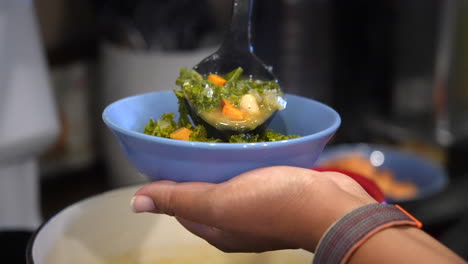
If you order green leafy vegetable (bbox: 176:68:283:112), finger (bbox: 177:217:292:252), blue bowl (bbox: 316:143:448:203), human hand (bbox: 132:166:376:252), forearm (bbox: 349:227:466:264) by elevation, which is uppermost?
green leafy vegetable (bbox: 176:68:283:112)

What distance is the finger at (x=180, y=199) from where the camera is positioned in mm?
535

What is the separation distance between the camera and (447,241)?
127 centimetres

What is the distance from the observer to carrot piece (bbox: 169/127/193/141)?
591 millimetres

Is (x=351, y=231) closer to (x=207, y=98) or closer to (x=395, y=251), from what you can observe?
(x=395, y=251)

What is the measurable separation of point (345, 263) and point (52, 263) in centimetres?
33

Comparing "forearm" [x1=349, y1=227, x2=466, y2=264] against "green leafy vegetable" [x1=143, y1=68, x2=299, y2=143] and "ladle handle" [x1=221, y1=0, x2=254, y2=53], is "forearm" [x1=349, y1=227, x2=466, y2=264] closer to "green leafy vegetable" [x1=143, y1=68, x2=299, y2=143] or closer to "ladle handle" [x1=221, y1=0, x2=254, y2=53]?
"green leafy vegetable" [x1=143, y1=68, x2=299, y2=143]

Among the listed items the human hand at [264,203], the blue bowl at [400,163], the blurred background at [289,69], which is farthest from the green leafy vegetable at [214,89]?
the blue bowl at [400,163]

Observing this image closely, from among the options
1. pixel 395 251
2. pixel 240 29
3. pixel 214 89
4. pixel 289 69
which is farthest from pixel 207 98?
pixel 289 69

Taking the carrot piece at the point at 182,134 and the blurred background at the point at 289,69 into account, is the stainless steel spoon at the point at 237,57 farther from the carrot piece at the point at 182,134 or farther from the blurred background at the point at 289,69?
the blurred background at the point at 289,69

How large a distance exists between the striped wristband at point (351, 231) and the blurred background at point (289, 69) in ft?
2.67

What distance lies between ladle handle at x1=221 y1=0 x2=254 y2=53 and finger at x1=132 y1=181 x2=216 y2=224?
218mm

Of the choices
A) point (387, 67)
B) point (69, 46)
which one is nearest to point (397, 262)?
point (387, 67)

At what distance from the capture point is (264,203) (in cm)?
53

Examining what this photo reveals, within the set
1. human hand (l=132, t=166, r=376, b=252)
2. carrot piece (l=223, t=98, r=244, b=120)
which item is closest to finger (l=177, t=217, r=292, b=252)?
human hand (l=132, t=166, r=376, b=252)
